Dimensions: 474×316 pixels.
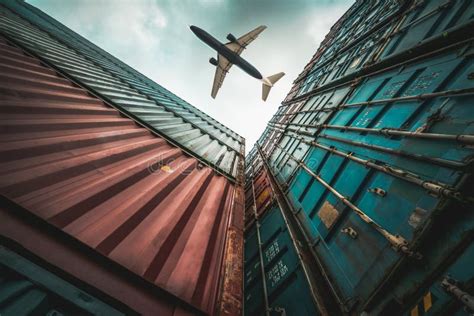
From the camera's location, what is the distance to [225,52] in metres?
18.4

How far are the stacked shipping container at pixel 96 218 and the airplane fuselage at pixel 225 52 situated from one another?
1483cm

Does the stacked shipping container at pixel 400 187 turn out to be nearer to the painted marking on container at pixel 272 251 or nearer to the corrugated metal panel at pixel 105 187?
the painted marking on container at pixel 272 251

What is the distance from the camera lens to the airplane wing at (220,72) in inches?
791

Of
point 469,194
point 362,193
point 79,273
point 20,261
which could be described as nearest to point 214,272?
point 79,273

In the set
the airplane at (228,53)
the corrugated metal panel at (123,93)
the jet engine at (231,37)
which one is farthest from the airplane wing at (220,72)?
the corrugated metal panel at (123,93)

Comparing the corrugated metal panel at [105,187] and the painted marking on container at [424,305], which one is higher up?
the painted marking on container at [424,305]

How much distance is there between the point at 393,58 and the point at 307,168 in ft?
10.9

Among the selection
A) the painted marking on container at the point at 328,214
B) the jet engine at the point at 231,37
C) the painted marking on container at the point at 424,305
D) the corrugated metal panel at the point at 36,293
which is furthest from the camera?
the jet engine at the point at 231,37

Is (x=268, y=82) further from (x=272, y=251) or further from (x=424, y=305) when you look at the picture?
(x=424, y=305)

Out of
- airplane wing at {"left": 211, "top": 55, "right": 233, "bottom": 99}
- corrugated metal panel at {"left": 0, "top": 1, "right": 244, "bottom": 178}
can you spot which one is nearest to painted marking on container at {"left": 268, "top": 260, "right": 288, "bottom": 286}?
corrugated metal panel at {"left": 0, "top": 1, "right": 244, "bottom": 178}

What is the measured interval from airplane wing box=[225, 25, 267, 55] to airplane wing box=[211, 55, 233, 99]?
4.24 feet

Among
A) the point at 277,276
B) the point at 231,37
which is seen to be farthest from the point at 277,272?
the point at 231,37

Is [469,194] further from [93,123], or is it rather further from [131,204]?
[93,123]

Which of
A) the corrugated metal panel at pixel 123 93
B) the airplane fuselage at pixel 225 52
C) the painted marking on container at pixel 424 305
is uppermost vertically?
the airplane fuselage at pixel 225 52
